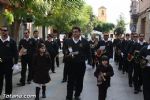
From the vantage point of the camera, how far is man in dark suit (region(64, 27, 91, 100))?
12375 millimetres

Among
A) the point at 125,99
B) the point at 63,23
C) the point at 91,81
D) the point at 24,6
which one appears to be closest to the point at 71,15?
the point at 63,23

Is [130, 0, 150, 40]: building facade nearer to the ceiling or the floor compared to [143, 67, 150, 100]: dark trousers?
nearer to the ceiling

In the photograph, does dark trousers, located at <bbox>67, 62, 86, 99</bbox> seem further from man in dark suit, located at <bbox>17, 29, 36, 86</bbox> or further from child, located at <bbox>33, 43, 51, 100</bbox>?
man in dark suit, located at <bbox>17, 29, 36, 86</bbox>

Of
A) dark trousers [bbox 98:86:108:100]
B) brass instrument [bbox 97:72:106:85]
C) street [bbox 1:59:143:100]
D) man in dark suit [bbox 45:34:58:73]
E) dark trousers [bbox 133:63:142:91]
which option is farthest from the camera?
man in dark suit [bbox 45:34:58:73]

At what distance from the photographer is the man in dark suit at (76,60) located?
12.4m

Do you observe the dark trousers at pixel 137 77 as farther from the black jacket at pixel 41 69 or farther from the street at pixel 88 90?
the black jacket at pixel 41 69

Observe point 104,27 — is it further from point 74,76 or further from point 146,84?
point 146,84

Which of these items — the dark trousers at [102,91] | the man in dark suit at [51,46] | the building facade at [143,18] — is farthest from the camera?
the building facade at [143,18]

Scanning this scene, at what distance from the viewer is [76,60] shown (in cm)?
1241

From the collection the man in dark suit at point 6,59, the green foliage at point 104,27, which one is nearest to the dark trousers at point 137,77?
the man in dark suit at point 6,59

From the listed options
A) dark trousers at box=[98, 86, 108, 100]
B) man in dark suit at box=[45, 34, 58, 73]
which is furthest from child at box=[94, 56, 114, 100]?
man in dark suit at box=[45, 34, 58, 73]

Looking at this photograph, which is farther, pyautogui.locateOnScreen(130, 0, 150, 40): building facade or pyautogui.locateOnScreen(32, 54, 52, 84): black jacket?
pyautogui.locateOnScreen(130, 0, 150, 40): building facade

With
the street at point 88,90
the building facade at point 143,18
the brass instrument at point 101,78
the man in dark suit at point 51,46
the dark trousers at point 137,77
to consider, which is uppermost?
the building facade at point 143,18

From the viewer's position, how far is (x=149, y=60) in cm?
1108
